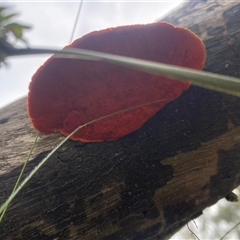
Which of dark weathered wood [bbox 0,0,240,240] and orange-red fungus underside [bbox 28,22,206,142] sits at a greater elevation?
orange-red fungus underside [bbox 28,22,206,142]

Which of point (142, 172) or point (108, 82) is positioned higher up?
point (108, 82)

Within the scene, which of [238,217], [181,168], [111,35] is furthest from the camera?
[238,217]

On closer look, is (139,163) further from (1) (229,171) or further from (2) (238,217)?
(2) (238,217)

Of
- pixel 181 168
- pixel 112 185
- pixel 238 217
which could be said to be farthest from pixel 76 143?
pixel 238 217

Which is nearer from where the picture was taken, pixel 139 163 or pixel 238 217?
pixel 139 163
